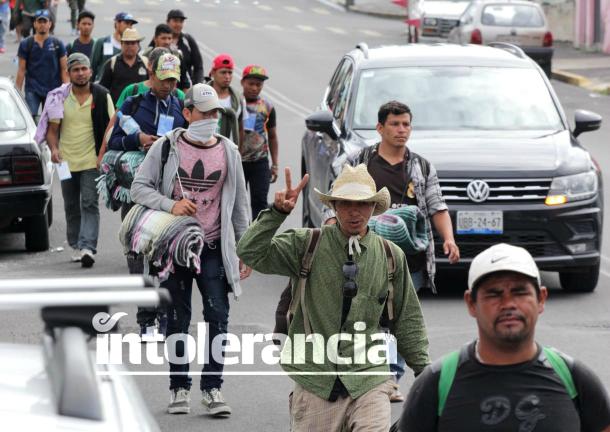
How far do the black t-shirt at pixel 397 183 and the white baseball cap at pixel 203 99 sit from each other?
92 centimetres

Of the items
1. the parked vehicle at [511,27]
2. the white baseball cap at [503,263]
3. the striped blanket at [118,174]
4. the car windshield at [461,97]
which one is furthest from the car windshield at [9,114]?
→ the parked vehicle at [511,27]

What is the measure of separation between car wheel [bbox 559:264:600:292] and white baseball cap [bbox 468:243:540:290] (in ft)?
25.1

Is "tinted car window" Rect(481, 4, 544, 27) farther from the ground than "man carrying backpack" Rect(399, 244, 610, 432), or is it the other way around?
"man carrying backpack" Rect(399, 244, 610, 432)

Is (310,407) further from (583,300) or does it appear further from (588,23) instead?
(588,23)

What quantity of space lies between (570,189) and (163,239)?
4.36 metres

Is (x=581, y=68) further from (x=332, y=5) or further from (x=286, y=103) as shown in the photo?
(x=332, y=5)

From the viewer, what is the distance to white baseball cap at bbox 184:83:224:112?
8617mm

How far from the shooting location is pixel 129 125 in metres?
10.6

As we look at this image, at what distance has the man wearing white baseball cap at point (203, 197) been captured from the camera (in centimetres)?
862

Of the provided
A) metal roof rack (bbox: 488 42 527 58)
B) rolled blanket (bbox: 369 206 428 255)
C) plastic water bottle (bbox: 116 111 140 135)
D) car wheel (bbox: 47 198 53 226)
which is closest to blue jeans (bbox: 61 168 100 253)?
car wheel (bbox: 47 198 53 226)

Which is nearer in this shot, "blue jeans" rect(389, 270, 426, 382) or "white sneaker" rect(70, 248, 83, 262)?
"blue jeans" rect(389, 270, 426, 382)

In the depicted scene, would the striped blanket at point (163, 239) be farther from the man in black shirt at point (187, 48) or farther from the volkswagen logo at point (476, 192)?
the man in black shirt at point (187, 48)

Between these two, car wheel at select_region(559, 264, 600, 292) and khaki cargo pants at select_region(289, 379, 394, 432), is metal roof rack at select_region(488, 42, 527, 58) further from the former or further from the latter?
khaki cargo pants at select_region(289, 379, 394, 432)

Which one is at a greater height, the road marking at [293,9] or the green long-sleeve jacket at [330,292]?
the green long-sleeve jacket at [330,292]
